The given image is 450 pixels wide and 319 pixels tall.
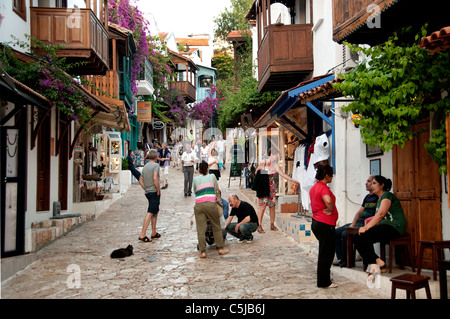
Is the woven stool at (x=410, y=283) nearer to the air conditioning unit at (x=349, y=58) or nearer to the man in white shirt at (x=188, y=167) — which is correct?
the air conditioning unit at (x=349, y=58)

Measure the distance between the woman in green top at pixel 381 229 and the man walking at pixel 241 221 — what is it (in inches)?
140

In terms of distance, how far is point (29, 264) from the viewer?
836 centimetres

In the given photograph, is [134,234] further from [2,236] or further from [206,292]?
[206,292]

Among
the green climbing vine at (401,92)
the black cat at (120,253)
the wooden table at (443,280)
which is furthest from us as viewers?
the black cat at (120,253)

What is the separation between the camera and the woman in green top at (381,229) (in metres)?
6.76

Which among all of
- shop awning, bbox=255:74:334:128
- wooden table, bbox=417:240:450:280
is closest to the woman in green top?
wooden table, bbox=417:240:450:280

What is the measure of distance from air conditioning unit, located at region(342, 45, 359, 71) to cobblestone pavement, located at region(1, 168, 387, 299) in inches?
155

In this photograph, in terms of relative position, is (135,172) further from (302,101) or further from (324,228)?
(324,228)

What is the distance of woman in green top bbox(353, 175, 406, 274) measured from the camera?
6.76m

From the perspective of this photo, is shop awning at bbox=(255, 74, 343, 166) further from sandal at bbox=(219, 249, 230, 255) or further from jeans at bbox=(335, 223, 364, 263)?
sandal at bbox=(219, 249, 230, 255)

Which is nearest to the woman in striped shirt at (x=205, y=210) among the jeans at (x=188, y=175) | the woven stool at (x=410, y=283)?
the woven stool at (x=410, y=283)

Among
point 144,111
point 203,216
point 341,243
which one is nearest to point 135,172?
point 144,111

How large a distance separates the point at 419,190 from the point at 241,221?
429 cm
